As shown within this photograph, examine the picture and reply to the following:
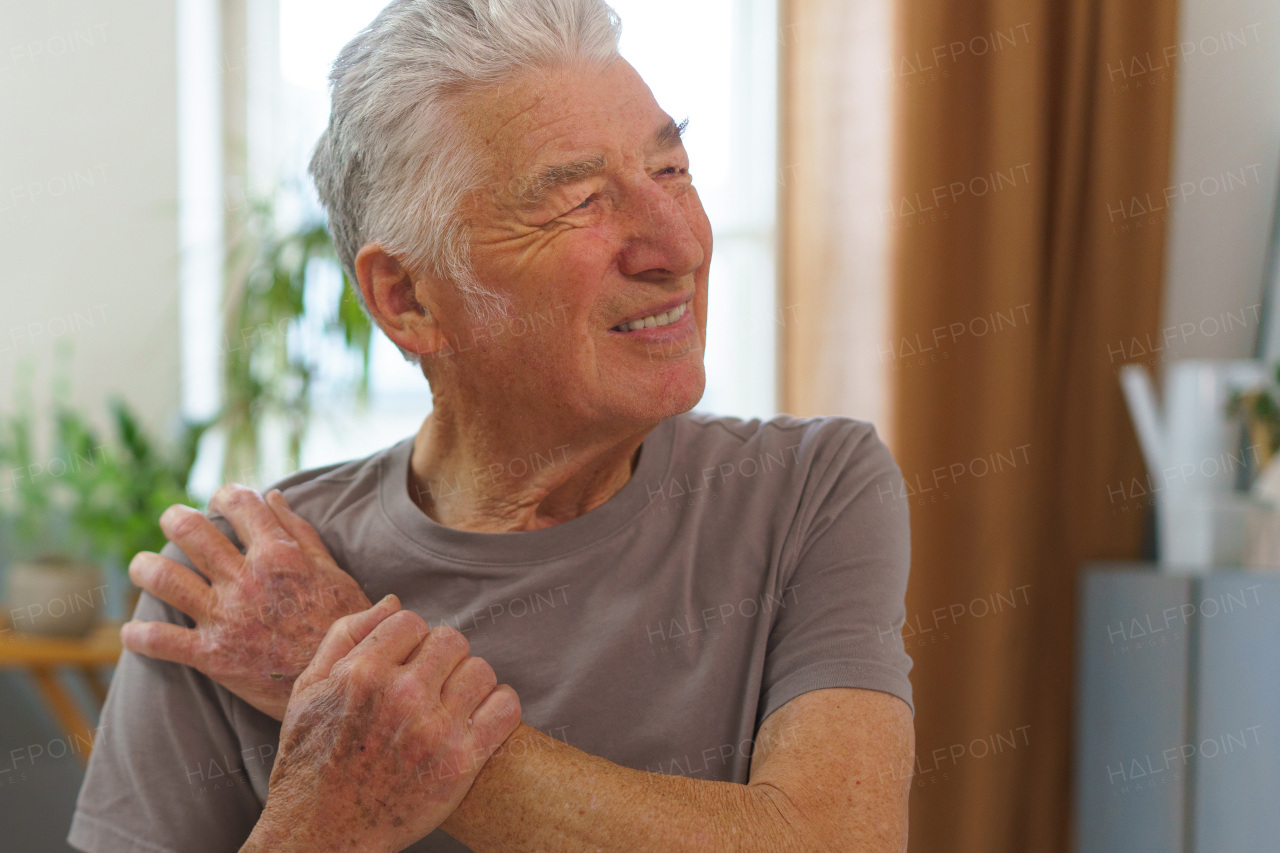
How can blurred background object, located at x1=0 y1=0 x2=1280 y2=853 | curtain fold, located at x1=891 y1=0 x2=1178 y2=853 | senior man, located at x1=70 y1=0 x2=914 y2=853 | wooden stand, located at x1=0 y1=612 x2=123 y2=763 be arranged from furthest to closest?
wooden stand, located at x1=0 y1=612 x2=123 y2=763
curtain fold, located at x1=891 y1=0 x2=1178 y2=853
blurred background object, located at x1=0 y1=0 x2=1280 y2=853
senior man, located at x1=70 y1=0 x2=914 y2=853

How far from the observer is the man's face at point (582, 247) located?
3.25 ft

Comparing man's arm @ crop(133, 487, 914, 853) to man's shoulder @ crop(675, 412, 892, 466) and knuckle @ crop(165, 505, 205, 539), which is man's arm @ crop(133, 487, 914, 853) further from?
knuckle @ crop(165, 505, 205, 539)

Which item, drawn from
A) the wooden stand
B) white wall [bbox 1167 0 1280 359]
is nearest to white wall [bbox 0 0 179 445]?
the wooden stand

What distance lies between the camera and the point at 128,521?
267 centimetres

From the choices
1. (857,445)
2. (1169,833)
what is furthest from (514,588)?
(1169,833)

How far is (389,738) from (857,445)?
0.59 meters

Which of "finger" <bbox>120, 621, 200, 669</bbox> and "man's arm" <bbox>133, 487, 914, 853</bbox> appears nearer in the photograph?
"man's arm" <bbox>133, 487, 914, 853</bbox>

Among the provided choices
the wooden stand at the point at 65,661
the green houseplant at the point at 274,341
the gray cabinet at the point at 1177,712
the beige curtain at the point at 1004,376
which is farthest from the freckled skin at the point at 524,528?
the wooden stand at the point at 65,661

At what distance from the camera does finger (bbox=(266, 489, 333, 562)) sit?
1.08m

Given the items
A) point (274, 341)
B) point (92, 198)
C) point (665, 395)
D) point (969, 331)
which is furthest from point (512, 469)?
point (92, 198)

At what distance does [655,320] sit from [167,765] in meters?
0.71

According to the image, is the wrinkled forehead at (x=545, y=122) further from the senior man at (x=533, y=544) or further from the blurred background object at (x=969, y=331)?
the blurred background object at (x=969, y=331)

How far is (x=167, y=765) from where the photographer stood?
3.40 ft

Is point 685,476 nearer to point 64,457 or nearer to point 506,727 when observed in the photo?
point 506,727
